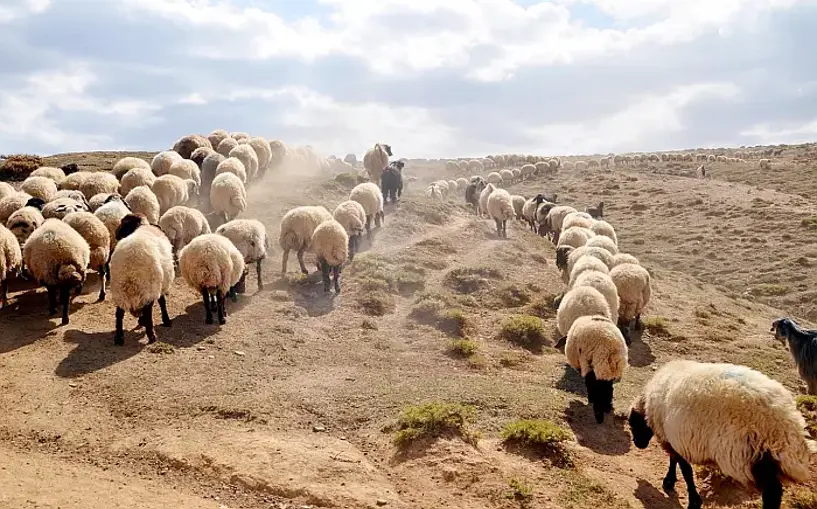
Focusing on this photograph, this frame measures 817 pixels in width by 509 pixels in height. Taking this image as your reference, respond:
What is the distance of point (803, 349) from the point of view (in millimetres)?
11547

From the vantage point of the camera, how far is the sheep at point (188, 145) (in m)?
28.3

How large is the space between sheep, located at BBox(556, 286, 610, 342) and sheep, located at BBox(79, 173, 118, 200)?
15.3m

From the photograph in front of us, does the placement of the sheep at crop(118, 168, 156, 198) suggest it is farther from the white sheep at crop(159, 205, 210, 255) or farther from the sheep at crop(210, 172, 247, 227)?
the white sheep at crop(159, 205, 210, 255)

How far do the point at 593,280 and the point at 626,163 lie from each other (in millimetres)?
69823

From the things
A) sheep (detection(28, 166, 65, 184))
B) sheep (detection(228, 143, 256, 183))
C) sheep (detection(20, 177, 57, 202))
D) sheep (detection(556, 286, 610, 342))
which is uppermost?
sheep (detection(228, 143, 256, 183))

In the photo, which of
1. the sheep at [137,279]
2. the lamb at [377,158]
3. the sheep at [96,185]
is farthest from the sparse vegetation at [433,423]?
the lamb at [377,158]

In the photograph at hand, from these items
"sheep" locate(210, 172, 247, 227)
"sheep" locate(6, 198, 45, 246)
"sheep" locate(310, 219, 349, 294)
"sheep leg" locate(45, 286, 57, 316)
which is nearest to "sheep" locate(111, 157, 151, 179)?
"sheep" locate(210, 172, 247, 227)

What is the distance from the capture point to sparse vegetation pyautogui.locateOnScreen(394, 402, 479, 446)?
25.9 feet

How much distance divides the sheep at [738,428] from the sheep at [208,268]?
9.09 metres

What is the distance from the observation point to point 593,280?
13312 millimetres

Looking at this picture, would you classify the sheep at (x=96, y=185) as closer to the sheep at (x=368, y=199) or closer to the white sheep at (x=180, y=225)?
the white sheep at (x=180, y=225)

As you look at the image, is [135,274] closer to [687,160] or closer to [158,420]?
[158,420]

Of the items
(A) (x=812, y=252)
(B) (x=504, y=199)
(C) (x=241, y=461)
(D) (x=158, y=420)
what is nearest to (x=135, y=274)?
(D) (x=158, y=420)

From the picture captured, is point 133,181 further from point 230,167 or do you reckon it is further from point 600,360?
point 600,360
